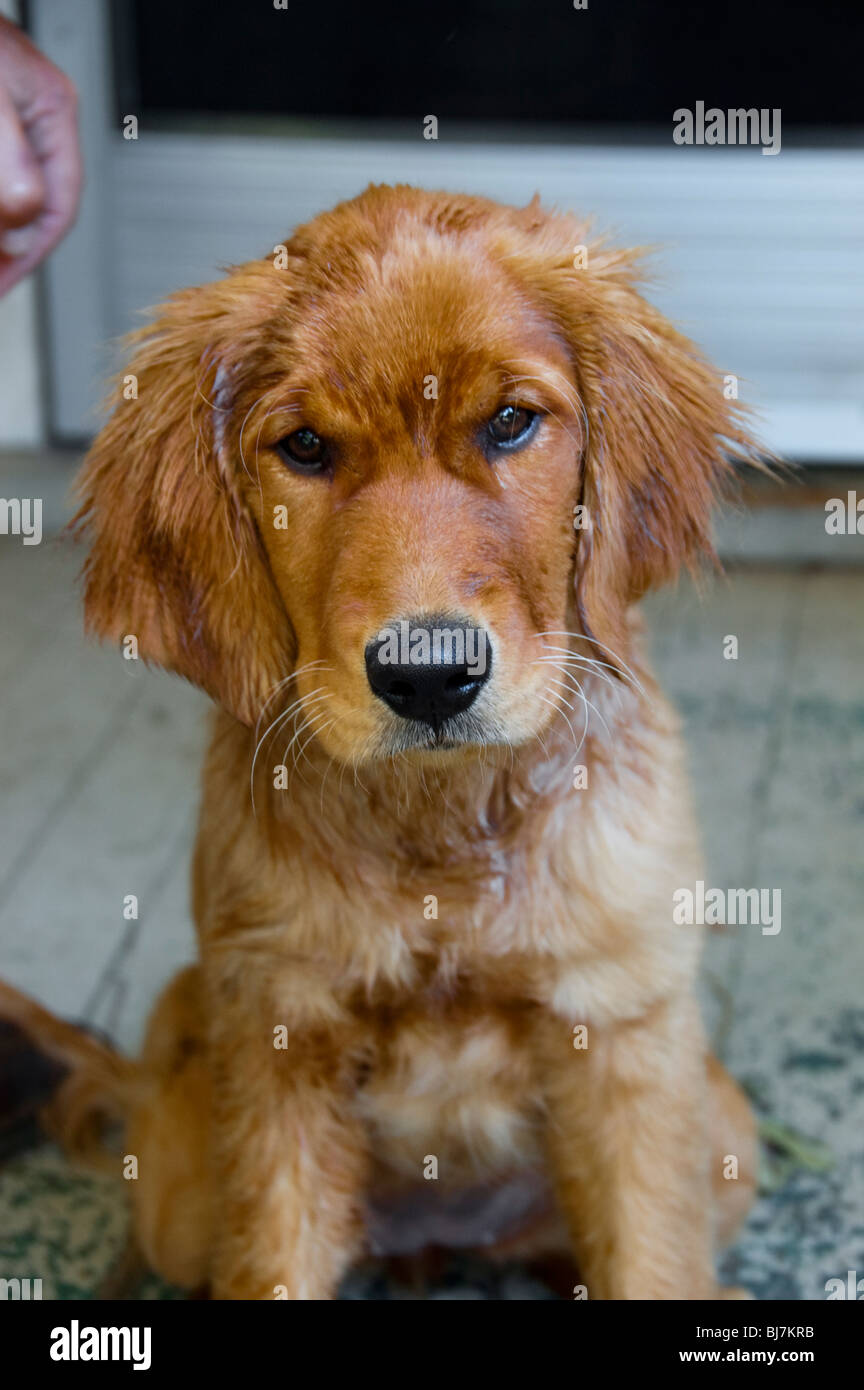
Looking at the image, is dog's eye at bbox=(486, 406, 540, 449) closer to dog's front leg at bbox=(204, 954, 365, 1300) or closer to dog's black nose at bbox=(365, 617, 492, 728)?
dog's black nose at bbox=(365, 617, 492, 728)

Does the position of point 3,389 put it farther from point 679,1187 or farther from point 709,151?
point 679,1187

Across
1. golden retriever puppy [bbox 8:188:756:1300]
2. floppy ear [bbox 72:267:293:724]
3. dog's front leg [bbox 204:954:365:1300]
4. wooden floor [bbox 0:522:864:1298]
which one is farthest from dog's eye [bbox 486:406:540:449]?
wooden floor [bbox 0:522:864:1298]

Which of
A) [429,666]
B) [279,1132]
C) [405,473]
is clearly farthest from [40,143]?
[279,1132]

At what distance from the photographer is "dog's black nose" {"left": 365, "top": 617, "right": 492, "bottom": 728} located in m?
1.59

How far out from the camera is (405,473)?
169 centimetres

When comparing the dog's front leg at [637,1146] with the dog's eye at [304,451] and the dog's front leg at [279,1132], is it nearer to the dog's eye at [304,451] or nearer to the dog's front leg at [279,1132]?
the dog's front leg at [279,1132]

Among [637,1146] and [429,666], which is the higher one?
[429,666]

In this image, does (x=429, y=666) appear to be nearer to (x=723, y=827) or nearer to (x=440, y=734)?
(x=440, y=734)

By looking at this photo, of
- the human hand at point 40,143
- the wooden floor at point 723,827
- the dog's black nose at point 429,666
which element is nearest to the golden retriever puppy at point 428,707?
the dog's black nose at point 429,666

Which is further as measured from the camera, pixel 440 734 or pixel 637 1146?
pixel 637 1146

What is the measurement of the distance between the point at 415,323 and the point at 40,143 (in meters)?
0.75

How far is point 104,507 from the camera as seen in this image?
75.0 inches

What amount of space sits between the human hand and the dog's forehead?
55 cm

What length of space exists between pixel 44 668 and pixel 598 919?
2464mm
